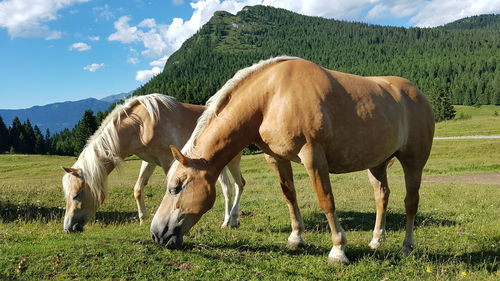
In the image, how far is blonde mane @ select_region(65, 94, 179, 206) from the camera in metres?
7.00

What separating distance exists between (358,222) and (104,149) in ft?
20.0

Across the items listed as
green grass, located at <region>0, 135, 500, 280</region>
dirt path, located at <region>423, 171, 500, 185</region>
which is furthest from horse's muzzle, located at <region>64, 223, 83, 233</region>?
dirt path, located at <region>423, 171, 500, 185</region>

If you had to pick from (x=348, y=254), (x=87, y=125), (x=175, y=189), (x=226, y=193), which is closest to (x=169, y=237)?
(x=175, y=189)

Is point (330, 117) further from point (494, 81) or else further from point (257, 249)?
point (494, 81)

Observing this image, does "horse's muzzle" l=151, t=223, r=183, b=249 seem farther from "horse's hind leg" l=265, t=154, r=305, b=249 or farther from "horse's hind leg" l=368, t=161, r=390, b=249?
"horse's hind leg" l=368, t=161, r=390, b=249

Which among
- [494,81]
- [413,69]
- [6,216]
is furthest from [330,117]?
[413,69]

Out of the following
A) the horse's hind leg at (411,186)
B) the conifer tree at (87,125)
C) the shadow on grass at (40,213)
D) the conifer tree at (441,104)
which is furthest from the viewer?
the conifer tree at (441,104)

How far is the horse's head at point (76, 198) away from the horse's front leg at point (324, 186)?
465 centimetres

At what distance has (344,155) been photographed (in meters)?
4.91

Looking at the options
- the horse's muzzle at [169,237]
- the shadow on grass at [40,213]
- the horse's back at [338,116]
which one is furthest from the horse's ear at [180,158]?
the shadow on grass at [40,213]

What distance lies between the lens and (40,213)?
10.1 meters

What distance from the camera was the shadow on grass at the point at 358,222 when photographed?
767cm

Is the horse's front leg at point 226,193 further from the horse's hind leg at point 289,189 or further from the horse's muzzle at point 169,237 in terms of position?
the horse's muzzle at point 169,237

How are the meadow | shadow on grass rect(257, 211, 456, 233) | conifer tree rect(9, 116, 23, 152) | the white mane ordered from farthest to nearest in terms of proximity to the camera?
conifer tree rect(9, 116, 23, 152)
shadow on grass rect(257, 211, 456, 233)
the white mane
the meadow
